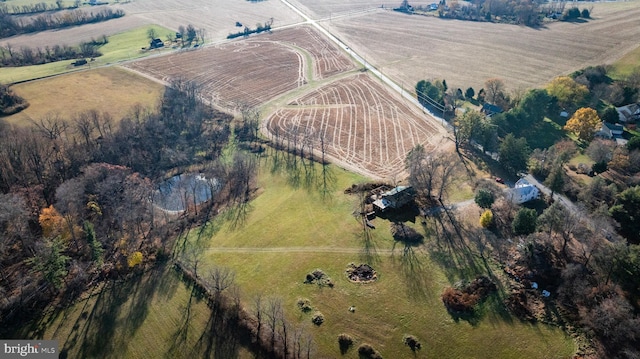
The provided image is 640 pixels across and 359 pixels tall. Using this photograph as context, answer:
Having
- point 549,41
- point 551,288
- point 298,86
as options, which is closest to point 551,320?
point 551,288

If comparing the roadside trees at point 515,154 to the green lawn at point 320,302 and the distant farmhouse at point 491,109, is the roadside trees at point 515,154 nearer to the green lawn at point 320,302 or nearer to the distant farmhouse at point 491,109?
the distant farmhouse at point 491,109

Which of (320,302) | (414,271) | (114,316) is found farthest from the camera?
(414,271)

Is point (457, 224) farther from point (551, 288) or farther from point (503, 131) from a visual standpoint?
point (503, 131)

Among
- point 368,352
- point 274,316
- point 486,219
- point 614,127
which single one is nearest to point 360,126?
point 486,219

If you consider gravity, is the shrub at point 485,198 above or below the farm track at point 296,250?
above

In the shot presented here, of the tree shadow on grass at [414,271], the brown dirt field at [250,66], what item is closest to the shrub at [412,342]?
the tree shadow on grass at [414,271]

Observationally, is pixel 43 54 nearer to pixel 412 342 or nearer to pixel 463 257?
pixel 463 257
